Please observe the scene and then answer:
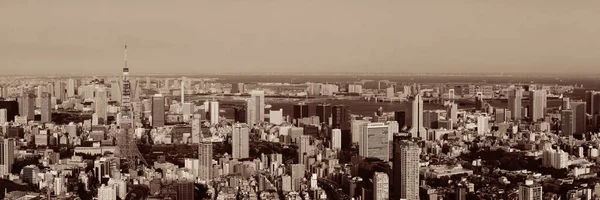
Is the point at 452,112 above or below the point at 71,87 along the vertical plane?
below

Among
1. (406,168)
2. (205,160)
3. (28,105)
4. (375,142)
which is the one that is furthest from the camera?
(28,105)

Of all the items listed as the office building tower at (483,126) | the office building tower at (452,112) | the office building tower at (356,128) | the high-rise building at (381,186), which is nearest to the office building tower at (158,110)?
the office building tower at (356,128)

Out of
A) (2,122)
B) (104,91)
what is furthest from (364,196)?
(2,122)

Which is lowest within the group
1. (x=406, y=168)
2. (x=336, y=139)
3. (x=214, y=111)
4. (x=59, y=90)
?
(x=406, y=168)

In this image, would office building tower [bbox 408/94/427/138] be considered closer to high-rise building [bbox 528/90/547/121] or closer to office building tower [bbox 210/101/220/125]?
high-rise building [bbox 528/90/547/121]

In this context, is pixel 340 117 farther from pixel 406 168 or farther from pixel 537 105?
pixel 537 105

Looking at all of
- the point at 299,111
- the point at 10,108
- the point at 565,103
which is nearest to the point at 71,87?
the point at 10,108

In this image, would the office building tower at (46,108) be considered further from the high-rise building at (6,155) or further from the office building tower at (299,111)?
the office building tower at (299,111)
